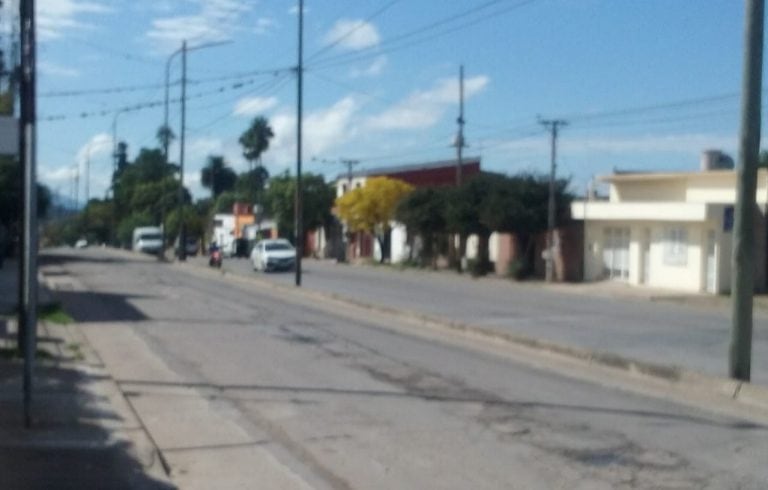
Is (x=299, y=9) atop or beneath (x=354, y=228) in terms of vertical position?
atop

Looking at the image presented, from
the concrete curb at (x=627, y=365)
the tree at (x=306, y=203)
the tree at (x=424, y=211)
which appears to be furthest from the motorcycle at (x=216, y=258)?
the concrete curb at (x=627, y=365)

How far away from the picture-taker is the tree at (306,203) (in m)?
93.8

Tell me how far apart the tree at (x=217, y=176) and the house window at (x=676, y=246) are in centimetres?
10908

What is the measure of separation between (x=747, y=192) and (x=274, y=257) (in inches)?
1851

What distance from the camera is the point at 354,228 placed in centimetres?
7956

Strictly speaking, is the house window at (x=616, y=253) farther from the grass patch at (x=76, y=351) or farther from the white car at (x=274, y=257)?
the grass patch at (x=76, y=351)

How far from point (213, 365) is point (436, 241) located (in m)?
52.2

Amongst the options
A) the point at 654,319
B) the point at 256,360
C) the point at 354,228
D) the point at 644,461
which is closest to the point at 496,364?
the point at 256,360

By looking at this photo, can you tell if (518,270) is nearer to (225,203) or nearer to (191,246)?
(191,246)

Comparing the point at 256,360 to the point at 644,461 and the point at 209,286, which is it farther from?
the point at 209,286

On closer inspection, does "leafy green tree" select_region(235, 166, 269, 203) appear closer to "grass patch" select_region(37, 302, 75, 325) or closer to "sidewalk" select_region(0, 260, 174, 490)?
"grass patch" select_region(37, 302, 75, 325)

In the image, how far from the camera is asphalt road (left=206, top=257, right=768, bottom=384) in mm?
22406

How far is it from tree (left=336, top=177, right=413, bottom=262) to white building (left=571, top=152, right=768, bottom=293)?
66.9ft

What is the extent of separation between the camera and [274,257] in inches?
2446
